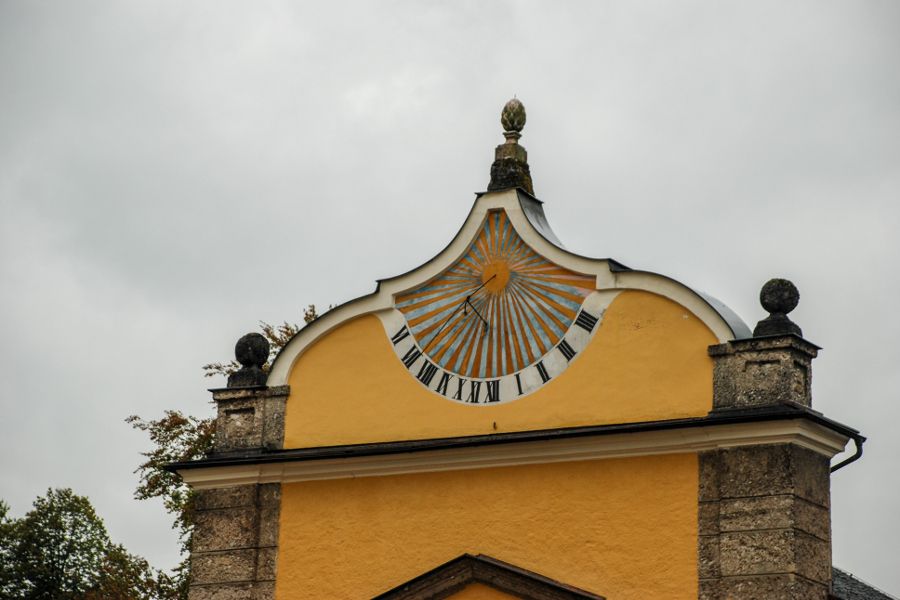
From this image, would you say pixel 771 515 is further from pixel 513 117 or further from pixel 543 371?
pixel 513 117

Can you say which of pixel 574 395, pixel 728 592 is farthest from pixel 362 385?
pixel 728 592

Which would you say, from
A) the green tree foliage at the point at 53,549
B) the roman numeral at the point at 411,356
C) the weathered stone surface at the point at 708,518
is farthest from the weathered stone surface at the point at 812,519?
the green tree foliage at the point at 53,549

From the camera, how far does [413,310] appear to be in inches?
733

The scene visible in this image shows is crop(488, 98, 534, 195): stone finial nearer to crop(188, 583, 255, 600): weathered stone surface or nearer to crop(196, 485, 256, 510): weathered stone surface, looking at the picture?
crop(196, 485, 256, 510): weathered stone surface

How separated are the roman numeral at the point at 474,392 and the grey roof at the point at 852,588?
3592 mm

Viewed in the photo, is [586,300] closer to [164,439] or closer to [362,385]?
[362,385]

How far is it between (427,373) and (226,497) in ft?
7.60

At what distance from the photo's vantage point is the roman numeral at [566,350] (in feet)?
57.7

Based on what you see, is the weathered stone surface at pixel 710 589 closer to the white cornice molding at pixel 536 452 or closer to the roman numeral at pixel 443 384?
the white cornice molding at pixel 536 452

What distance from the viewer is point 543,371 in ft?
58.1

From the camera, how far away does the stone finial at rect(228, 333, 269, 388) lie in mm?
19141

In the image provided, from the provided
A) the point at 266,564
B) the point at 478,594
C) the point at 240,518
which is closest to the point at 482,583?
the point at 478,594

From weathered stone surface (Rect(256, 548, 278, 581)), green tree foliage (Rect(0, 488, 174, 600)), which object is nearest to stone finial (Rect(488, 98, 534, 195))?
weathered stone surface (Rect(256, 548, 278, 581))

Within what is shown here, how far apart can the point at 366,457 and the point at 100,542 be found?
2390cm
